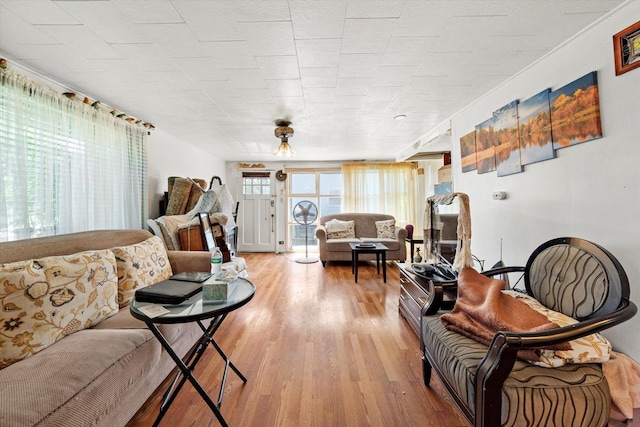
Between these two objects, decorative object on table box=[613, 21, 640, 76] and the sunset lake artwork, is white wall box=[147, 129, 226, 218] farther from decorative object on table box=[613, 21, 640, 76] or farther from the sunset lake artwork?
decorative object on table box=[613, 21, 640, 76]

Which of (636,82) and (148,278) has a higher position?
(636,82)

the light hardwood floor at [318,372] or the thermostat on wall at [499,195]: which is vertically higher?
the thermostat on wall at [499,195]

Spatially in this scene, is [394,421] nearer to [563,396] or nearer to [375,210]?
[563,396]

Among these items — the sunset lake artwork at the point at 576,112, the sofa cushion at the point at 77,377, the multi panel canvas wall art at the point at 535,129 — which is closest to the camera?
the sofa cushion at the point at 77,377

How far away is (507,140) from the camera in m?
2.06

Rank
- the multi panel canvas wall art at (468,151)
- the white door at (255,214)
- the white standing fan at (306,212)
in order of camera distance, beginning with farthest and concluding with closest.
→ the white door at (255,214) < the white standing fan at (306,212) < the multi panel canvas wall art at (468,151)

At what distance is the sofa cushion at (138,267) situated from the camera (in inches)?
62.4

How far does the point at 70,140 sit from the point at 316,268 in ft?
11.1

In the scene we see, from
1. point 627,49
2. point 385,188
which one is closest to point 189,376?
point 627,49

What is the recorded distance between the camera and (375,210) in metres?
5.31

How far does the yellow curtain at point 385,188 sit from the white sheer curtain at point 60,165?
375 cm

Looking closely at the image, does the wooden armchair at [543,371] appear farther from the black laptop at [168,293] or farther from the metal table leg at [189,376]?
the black laptop at [168,293]

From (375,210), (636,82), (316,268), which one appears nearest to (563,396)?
(636,82)

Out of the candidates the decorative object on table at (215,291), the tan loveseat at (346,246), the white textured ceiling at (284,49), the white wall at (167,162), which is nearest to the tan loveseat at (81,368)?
the decorative object on table at (215,291)
